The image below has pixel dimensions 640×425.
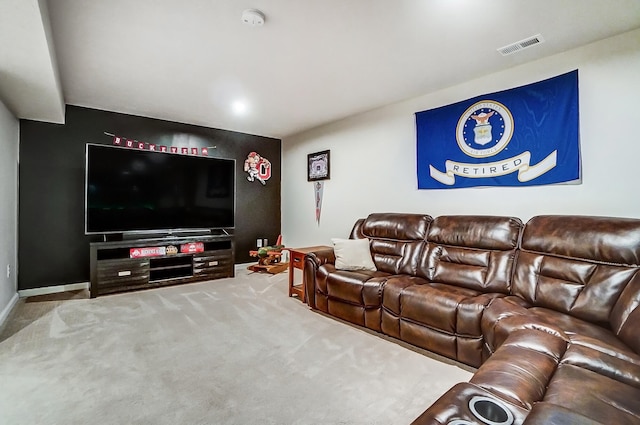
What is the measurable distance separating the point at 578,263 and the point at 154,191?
4566 millimetres

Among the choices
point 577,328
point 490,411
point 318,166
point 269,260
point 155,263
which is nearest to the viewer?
point 490,411

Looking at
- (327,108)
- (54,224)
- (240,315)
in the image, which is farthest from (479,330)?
(54,224)

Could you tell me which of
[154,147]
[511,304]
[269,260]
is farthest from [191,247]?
[511,304]

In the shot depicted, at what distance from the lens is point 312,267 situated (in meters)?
3.33

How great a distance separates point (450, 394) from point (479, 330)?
3.68ft

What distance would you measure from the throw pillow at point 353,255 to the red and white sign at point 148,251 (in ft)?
7.86

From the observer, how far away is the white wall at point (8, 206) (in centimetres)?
306

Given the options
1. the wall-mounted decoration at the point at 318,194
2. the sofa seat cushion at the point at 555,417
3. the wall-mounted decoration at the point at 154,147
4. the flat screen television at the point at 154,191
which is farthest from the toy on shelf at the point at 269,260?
the sofa seat cushion at the point at 555,417

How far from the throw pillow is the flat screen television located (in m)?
2.29

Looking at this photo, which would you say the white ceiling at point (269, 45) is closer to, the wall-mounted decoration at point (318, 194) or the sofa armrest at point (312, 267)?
the wall-mounted decoration at point (318, 194)

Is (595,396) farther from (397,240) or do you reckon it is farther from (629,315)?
(397,240)

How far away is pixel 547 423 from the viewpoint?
912mm

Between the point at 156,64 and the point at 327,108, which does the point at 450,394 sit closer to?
the point at 156,64

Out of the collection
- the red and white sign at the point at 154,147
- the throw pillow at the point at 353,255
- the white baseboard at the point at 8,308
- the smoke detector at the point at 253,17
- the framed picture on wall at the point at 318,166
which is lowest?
the white baseboard at the point at 8,308
